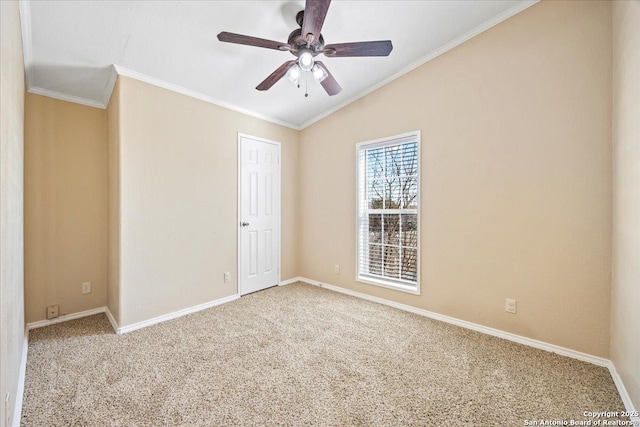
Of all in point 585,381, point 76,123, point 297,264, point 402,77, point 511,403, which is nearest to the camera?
point 511,403

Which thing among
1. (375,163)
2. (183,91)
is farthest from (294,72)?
(375,163)

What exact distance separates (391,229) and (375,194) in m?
0.49

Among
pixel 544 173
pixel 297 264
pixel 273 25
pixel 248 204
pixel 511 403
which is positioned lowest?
pixel 511 403

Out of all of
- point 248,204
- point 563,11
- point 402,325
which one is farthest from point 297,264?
point 563,11

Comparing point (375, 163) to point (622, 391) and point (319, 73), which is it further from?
point (622, 391)

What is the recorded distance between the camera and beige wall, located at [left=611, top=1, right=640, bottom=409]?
1519 millimetres

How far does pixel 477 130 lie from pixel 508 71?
0.54 metres

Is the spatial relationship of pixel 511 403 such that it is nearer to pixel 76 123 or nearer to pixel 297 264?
pixel 297 264

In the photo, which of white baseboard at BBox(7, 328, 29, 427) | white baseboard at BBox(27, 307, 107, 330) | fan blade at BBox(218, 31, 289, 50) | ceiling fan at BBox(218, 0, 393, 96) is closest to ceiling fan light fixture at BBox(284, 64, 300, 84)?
ceiling fan at BBox(218, 0, 393, 96)

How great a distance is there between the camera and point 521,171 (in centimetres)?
232

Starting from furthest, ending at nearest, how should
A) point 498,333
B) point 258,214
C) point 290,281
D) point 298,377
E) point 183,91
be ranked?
point 290,281, point 258,214, point 183,91, point 498,333, point 298,377

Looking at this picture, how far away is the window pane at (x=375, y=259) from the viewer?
11.1ft

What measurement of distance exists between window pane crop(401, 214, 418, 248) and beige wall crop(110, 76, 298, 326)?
83.5 inches

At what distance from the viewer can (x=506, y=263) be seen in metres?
2.41
